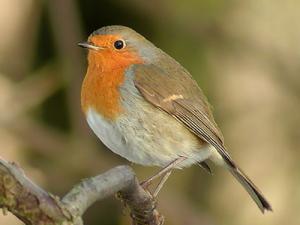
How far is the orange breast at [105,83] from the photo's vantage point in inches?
148

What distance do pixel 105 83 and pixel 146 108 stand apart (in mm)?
256

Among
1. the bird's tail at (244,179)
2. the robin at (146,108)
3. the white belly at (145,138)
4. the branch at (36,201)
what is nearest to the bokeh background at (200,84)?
the bird's tail at (244,179)

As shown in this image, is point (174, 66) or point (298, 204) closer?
point (174, 66)

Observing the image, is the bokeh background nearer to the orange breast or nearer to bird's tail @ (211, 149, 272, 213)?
bird's tail @ (211, 149, 272, 213)

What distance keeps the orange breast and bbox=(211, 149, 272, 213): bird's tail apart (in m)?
0.76

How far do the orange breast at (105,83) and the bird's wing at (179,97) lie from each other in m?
0.10

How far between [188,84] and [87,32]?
6.25 ft

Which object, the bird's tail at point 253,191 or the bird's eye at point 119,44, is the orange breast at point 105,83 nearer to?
the bird's eye at point 119,44

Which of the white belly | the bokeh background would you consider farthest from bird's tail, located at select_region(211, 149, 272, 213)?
the bokeh background

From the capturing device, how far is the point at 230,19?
6.25 meters

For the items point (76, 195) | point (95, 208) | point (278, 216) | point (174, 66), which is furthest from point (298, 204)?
point (76, 195)

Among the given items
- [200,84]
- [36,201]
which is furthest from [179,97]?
[36,201]

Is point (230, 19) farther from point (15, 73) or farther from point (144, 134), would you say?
point (144, 134)

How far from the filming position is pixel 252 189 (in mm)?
4180
